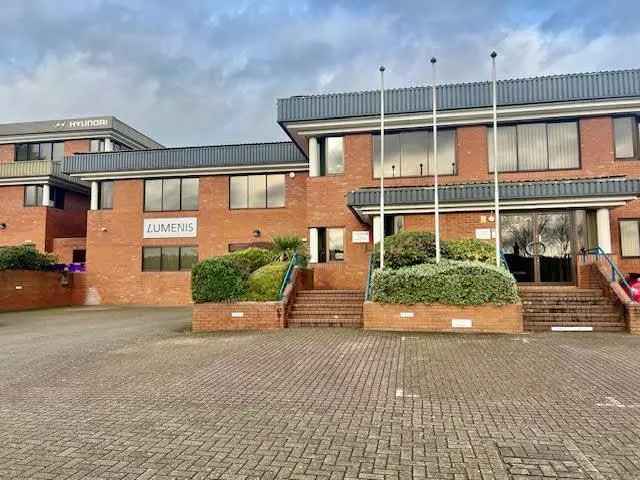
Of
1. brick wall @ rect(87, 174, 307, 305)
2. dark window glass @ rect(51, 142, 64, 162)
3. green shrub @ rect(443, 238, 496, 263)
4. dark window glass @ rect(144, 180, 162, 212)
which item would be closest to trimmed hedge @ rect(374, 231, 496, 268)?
green shrub @ rect(443, 238, 496, 263)

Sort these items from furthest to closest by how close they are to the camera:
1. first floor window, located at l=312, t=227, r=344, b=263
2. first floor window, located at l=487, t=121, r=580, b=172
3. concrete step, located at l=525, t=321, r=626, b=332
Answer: first floor window, located at l=312, t=227, r=344, b=263, first floor window, located at l=487, t=121, r=580, b=172, concrete step, located at l=525, t=321, r=626, b=332

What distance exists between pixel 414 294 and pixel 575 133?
9.67m

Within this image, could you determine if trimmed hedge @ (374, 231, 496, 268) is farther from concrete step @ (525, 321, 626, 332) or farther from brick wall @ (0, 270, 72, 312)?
brick wall @ (0, 270, 72, 312)

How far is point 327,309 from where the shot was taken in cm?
1308

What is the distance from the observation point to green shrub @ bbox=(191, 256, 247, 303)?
1228 centimetres

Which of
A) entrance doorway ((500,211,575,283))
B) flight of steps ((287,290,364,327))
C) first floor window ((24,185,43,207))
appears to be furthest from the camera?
first floor window ((24,185,43,207))

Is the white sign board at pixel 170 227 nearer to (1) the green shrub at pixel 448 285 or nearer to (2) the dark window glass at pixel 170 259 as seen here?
(2) the dark window glass at pixel 170 259

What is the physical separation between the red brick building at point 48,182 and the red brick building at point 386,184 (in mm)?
3120

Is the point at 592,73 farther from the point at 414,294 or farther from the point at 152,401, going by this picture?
the point at 152,401

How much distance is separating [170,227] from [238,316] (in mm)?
12222

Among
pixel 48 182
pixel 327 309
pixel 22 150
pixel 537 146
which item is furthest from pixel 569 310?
pixel 22 150

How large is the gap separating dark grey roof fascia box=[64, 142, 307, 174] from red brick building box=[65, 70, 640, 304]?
0.21 feet

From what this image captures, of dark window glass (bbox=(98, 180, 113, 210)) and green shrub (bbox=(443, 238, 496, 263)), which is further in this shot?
dark window glass (bbox=(98, 180, 113, 210))

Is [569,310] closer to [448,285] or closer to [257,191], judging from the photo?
[448,285]
